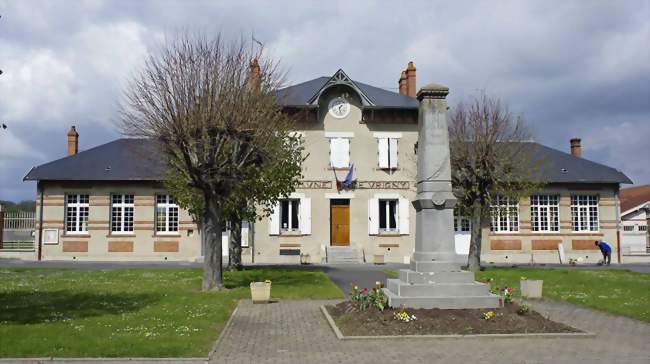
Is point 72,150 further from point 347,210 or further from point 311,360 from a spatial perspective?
point 311,360

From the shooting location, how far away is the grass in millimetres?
13016

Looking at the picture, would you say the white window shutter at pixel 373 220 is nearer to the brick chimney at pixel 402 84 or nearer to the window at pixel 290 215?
the window at pixel 290 215

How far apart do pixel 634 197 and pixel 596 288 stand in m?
34.1

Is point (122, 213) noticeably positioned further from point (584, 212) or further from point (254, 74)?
point (584, 212)

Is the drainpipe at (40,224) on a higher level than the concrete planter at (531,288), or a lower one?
higher

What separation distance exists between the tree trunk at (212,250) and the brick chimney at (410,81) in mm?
17000

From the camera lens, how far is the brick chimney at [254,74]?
1664 cm

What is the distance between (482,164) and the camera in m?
21.4

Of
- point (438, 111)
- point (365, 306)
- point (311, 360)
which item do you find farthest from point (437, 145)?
point (311, 360)

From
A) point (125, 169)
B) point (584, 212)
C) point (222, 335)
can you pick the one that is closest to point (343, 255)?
point (125, 169)

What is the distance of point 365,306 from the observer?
10859 millimetres

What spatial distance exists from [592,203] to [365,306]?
23050 millimetres

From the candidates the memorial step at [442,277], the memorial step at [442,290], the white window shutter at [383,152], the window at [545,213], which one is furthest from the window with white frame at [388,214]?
the memorial step at [442,290]

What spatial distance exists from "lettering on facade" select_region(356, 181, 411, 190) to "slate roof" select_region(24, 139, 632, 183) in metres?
6.20
